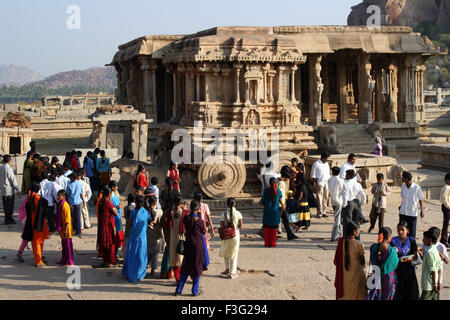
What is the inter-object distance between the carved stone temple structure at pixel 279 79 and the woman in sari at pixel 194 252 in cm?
536

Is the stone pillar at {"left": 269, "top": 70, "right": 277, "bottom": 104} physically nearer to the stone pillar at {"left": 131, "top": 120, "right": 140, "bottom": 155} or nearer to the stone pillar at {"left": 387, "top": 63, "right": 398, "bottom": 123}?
the stone pillar at {"left": 131, "top": 120, "right": 140, "bottom": 155}

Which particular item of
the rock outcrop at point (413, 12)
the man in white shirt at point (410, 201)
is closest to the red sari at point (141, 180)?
the man in white shirt at point (410, 201)

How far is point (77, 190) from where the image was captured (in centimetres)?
1088

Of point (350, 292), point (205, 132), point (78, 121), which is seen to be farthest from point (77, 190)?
point (78, 121)

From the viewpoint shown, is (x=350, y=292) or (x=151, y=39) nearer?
(x=350, y=292)

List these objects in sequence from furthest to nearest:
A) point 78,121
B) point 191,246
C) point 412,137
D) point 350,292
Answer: point 78,121
point 412,137
point 191,246
point 350,292

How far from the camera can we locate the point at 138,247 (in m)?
8.09

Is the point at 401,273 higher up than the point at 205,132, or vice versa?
the point at 205,132

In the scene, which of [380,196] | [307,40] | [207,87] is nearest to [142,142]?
[207,87]

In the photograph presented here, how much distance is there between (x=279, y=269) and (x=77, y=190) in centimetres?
417

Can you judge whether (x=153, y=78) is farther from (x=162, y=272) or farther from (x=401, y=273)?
(x=401, y=273)

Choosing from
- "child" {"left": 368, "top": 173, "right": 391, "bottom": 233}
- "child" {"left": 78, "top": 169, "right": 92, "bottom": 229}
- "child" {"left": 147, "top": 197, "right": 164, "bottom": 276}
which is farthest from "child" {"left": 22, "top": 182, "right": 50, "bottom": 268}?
"child" {"left": 368, "top": 173, "right": 391, "bottom": 233}

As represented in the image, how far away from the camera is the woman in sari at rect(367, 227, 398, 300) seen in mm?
6316

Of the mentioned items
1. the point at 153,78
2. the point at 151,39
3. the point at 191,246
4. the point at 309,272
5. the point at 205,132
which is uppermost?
the point at 151,39
